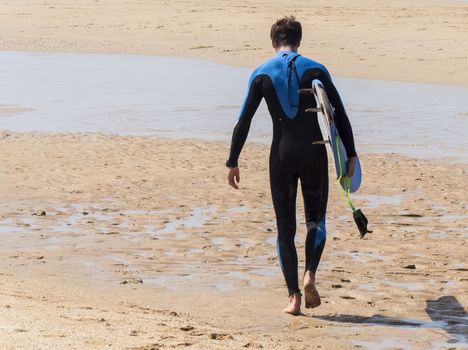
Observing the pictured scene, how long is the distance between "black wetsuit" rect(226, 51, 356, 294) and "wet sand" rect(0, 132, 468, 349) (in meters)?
0.56

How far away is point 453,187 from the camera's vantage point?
994 cm

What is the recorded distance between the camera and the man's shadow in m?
5.57

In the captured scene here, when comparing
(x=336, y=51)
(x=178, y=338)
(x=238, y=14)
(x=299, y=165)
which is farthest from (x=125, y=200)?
(x=238, y=14)

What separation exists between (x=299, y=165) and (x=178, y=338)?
1371 millimetres

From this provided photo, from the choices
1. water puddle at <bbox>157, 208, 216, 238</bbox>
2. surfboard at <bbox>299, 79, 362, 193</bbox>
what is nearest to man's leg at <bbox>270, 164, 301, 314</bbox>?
surfboard at <bbox>299, 79, 362, 193</bbox>

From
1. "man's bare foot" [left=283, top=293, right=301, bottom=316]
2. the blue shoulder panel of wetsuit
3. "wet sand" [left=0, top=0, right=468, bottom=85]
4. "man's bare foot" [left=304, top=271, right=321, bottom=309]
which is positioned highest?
the blue shoulder panel of wetsuit

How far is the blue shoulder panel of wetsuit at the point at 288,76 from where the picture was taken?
18.6ft

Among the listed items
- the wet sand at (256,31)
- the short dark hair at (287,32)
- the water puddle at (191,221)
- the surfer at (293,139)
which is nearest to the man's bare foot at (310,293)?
the surfer at (293,139)

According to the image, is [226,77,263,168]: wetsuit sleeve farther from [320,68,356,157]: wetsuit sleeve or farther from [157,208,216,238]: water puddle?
[157,208,216,238]: water puddle

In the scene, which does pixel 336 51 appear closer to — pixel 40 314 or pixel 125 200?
pixel 125 200

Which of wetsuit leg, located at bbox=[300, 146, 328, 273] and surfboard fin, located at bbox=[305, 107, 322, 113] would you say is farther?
wetsuit leg, located at bbox=[300, 146, 328, 273]

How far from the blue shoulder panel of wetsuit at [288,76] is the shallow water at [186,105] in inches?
246

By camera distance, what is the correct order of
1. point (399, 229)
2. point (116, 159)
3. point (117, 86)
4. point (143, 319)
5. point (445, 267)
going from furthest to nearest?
1. point (117, 86)
2. point (116, 159)
3. point (399, 229)
4. point (445, 267)
5. point (143, 319)

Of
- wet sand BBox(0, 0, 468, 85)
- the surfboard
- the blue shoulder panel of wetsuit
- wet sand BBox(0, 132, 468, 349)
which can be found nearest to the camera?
wet sand BBox(0, 132, 468, 349)
